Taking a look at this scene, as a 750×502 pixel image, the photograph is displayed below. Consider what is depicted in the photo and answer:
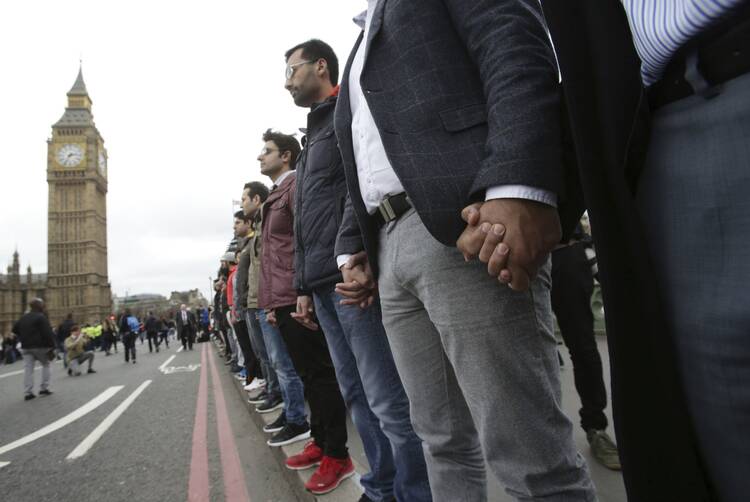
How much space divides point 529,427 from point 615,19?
2.70ft

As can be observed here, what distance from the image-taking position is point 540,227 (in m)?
0.90

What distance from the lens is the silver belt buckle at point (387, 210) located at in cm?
124

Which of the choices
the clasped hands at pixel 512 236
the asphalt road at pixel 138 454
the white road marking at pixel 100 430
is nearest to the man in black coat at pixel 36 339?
the asphalt road at pixel 138 454

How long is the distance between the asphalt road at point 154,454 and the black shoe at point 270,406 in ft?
0.62

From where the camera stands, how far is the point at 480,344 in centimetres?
102

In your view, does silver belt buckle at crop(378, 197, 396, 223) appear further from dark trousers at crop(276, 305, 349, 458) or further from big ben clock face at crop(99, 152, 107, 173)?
big ben clock face at crop(99, 152, 107, 173)

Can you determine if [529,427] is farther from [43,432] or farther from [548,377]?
[43,432]

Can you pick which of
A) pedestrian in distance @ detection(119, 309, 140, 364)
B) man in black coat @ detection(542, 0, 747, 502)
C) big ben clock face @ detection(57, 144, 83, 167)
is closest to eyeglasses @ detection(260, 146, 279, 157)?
man in black coat @ detection(542, 0, 747, 502)

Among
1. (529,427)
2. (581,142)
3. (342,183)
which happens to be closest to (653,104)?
(581,142)

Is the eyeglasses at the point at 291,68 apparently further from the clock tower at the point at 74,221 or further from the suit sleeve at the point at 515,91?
the clock tower at the point at 74,221

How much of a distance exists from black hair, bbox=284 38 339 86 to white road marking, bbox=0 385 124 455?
15.0 ft

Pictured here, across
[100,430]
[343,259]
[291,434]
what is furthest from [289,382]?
[100,430]

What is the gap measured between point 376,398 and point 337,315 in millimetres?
450

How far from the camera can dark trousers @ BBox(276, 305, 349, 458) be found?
8.51 ft
